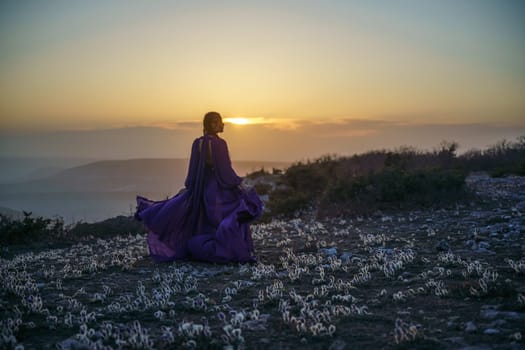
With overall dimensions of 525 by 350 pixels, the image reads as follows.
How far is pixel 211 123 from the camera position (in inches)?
461

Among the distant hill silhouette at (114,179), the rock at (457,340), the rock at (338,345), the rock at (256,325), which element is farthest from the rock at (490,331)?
the distant hill silhouette at (114,179)

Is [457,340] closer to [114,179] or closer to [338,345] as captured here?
[338,345]

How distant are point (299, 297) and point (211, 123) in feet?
19.6

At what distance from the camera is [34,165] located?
16025cm

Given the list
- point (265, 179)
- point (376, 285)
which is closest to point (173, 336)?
point (376, 285)

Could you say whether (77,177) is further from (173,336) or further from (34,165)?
(173,336)

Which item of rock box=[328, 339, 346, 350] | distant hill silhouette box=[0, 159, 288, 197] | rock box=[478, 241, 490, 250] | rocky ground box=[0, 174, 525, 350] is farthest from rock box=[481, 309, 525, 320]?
distant hill silhouette box=[0, 159, 288, 197]

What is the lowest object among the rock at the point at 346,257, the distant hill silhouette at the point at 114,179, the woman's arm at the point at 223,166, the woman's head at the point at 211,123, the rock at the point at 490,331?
the distant hill silhouette at the point at 114,179

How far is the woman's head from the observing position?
11688 mm

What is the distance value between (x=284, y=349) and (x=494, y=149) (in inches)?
1281

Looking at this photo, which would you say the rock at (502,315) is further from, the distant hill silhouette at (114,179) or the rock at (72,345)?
the distant hill silhouette at (114,179)

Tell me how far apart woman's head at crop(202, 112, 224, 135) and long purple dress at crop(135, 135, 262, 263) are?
0.18m

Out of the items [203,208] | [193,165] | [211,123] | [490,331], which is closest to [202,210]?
[203,208]

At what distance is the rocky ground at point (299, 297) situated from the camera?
5129 mm
